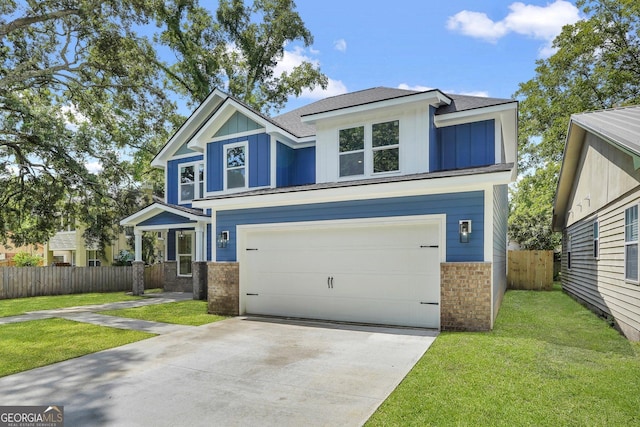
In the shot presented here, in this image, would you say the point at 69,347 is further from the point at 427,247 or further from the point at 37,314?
the point at 427,247

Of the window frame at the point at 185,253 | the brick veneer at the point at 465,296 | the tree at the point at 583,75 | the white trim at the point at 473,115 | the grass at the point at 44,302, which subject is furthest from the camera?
the tree at the point at 583,75

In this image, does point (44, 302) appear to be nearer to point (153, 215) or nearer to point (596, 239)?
point (153, 215)

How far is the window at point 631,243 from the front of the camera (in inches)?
275

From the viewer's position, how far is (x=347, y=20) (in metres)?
13.9

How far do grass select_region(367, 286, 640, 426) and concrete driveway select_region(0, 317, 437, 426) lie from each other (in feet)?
1.28

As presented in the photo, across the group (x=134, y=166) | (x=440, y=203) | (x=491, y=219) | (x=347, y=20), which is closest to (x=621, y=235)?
(x=491, y=219)

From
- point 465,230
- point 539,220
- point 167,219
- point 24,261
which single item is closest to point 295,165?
point 167,219

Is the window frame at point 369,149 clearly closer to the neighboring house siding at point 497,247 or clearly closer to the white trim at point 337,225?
the white trim at point 337,225

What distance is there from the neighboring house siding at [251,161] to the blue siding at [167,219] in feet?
5.90

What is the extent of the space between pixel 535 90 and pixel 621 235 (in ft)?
54.0

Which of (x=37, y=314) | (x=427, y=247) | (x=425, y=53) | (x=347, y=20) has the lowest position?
(x=37, y=314)

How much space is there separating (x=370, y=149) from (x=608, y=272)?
6331mm

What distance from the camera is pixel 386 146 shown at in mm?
10148

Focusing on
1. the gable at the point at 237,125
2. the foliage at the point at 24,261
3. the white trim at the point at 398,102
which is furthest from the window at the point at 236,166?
the foliage at the point at 24,261
